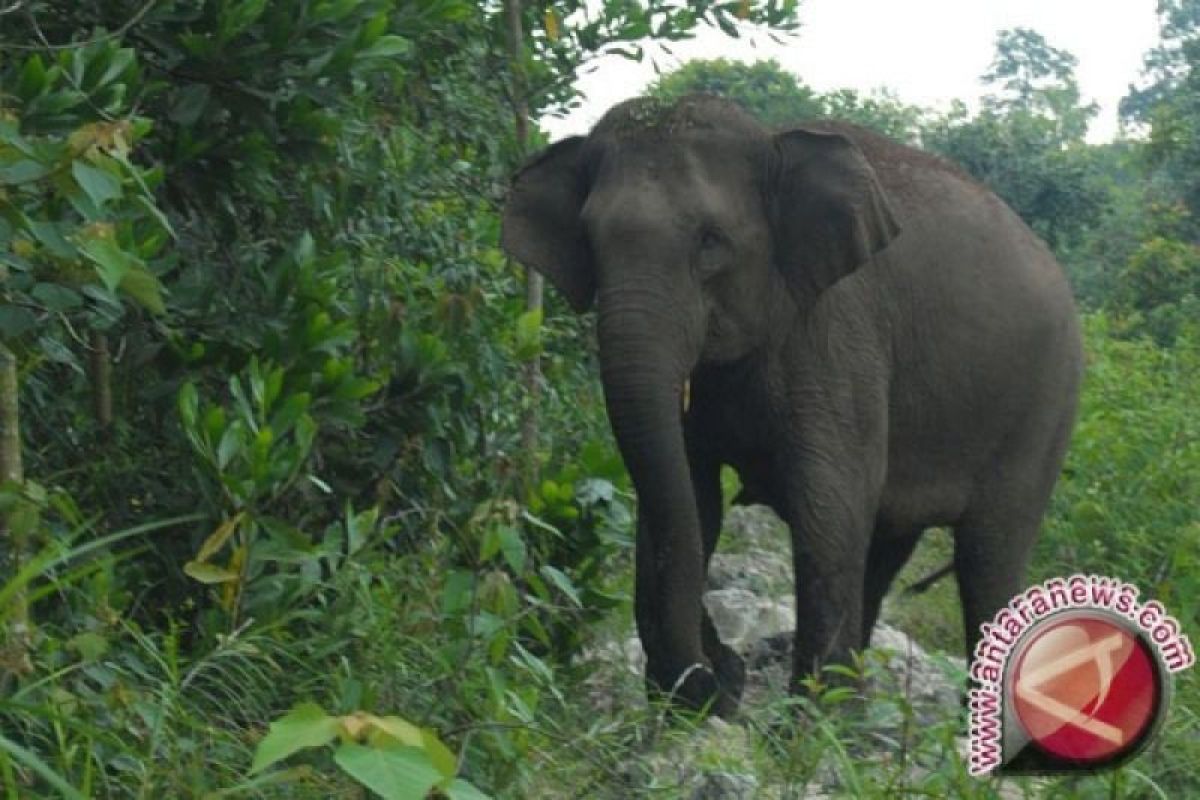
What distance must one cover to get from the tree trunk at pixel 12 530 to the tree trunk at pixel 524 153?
99.1 inches

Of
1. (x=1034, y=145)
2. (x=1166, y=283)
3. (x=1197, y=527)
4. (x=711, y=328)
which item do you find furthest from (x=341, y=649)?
(x=1034, y=145)

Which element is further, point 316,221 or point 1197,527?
point 1197,527

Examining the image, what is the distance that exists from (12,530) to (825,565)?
2928 millimetres

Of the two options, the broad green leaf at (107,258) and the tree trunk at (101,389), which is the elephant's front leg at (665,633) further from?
the broad green leaf at (107,258)

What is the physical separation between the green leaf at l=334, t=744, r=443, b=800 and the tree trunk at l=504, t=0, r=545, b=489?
325 cm

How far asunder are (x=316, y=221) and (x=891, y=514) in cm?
221

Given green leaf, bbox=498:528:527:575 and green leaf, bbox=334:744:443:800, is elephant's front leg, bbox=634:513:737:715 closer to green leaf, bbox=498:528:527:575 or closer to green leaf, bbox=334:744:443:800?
green leaf, bbox=498:528:527:575

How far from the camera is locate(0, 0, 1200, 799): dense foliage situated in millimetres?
4188

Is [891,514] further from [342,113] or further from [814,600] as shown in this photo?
[342,113]

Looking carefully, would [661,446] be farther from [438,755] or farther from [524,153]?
[438,755]

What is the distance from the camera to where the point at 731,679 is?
22.5ft

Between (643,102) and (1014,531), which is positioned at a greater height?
(643,102)

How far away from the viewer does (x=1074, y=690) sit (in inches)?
165

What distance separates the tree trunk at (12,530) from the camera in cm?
411
